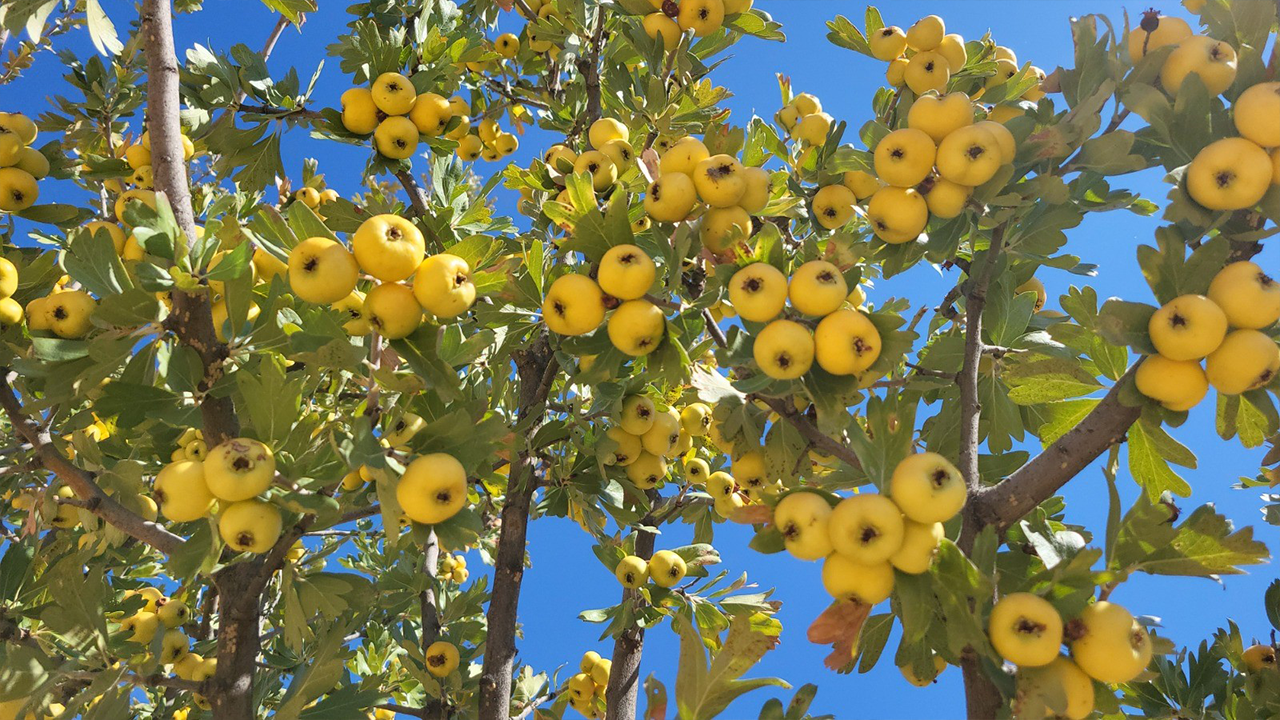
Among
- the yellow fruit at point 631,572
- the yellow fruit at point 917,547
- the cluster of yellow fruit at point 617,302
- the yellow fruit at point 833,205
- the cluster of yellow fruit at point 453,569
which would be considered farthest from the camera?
the cluster of yellow fruit at point 453,569

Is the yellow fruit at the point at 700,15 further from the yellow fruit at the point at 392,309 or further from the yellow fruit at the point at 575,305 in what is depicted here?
the yellow fruit at the point at 392,309

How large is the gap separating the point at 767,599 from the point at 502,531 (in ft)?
4.66

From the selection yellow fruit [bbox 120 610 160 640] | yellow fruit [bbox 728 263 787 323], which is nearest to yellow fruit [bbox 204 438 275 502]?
yellow fruit [bbox 728 263 787 323]

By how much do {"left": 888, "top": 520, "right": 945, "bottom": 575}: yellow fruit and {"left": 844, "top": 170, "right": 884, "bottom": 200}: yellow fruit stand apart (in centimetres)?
143

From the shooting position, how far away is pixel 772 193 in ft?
10.2

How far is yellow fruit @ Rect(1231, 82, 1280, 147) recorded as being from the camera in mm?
2111

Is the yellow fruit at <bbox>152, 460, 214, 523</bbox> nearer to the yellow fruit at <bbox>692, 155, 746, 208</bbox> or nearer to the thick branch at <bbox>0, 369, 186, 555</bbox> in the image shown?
the thick branch at <bbox>0, 369, 186, 555</bbox>

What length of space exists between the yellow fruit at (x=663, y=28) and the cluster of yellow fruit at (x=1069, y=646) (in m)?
2.70

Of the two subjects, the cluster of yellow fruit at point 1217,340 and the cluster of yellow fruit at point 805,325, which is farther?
the cluster of yellow fruit at point 805,325

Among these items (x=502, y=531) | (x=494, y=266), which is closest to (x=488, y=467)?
(x=494, y=266)

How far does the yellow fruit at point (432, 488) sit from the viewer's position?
1976 millimetres

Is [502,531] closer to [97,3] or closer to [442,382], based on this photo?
[442,382]

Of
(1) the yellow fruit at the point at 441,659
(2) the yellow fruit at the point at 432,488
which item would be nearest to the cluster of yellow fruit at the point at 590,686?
(1) the yellow fruit at the point at 441,659

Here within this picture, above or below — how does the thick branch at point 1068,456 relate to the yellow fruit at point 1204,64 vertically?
below
